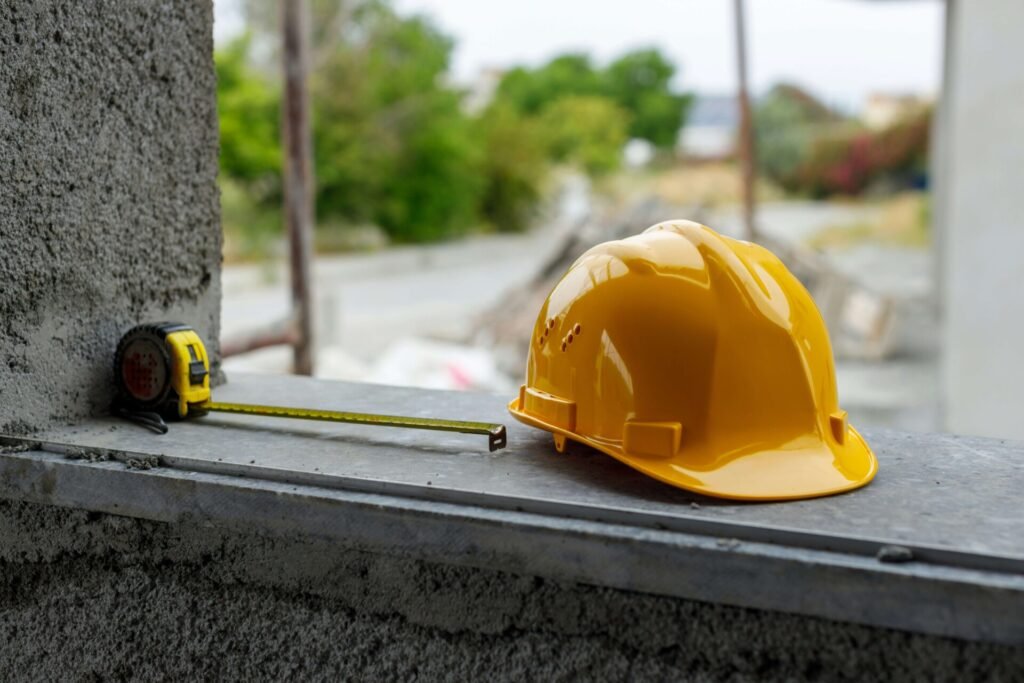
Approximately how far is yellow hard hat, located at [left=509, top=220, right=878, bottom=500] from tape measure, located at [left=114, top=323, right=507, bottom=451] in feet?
2.06

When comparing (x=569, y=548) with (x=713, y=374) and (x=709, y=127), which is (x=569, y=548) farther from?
(x=709, y=127)

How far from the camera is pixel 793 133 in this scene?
35.4 m

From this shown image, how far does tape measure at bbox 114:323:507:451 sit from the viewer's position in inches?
74.2

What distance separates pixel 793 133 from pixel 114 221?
36.2 meters

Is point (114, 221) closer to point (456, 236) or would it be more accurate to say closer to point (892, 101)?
point (456, 236)

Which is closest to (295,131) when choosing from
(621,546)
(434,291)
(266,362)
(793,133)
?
(266,362)

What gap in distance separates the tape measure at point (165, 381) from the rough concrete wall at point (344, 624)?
1.01 ft

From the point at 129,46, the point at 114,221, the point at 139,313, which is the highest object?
the point at 129,46

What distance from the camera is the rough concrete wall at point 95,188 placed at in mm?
1701

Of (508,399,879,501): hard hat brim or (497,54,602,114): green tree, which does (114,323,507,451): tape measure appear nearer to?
(508,399,879,501): hard hat brim

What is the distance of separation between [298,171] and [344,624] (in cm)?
579

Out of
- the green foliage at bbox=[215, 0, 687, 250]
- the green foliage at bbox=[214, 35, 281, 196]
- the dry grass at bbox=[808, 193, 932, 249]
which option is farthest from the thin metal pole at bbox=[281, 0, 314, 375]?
the dry grass at bbox=[808, 193, 932, 249]

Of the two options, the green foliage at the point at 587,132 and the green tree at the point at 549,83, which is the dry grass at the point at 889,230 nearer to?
the green foliage at the point at 587,132

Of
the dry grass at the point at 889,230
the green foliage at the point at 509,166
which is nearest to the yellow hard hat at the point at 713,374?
the dry grass at the point at 889,230
